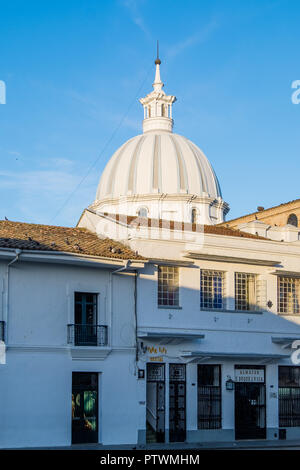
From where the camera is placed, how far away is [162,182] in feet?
226

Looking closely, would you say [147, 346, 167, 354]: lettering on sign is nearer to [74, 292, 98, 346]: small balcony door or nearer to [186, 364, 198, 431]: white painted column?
[186, 364, 198, 431]: white painted column

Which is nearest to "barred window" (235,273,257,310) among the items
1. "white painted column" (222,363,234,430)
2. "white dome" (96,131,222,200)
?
Answer: "white painted column" (222,363,234,430)

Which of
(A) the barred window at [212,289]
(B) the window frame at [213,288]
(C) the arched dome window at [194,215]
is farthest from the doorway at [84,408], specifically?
(C) the arched dome window at [194,215]

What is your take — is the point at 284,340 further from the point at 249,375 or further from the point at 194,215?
the point at 194,215

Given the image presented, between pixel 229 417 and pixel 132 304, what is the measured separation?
6.25 meters

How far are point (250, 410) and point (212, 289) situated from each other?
17.2 ft

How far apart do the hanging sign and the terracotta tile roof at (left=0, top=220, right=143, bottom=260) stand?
6.77m

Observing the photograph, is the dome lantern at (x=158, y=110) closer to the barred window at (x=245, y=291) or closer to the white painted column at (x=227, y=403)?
the barred window at (x=245, y=291)

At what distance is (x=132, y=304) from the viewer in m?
34.3

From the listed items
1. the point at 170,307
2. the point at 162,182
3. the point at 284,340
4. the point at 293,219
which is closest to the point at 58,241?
the point at 170,307

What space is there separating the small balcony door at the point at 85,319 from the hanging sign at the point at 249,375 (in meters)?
6.77

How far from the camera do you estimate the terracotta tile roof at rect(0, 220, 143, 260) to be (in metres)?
32.2
